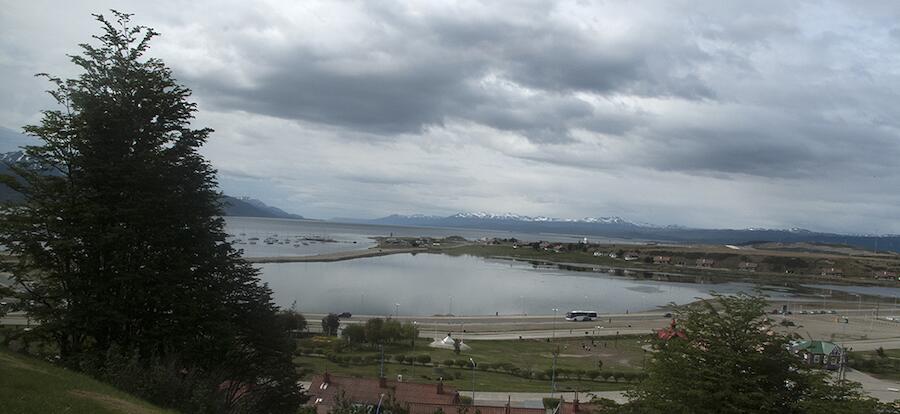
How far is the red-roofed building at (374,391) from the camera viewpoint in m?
17.4

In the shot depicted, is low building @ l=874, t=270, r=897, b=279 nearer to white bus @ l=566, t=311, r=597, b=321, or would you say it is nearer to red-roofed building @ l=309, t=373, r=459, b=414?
white bus @ l=566, t=311, r=597, b=321

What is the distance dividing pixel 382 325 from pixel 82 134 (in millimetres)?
23613

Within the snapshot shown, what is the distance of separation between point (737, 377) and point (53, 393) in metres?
10.1

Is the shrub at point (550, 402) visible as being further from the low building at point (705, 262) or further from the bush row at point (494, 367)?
the low building at point (705, 262)

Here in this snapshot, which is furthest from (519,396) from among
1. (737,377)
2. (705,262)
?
(705,262)

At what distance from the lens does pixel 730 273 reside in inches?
4510

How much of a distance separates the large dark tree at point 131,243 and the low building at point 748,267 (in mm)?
127560

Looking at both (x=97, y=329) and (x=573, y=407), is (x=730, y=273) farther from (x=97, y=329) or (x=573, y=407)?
(x=97, y=329)

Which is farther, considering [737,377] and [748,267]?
[748,267]

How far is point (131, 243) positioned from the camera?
1235 centimetres

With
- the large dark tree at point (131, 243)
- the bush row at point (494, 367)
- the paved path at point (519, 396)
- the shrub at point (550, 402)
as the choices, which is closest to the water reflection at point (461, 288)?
the bush row at point (494, 367)

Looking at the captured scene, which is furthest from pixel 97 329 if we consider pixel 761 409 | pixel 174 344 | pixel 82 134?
pixel 761 409

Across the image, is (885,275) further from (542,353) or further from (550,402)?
(550,402)

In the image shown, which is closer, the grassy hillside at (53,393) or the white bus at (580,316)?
the grassy hillside at (53,393)
